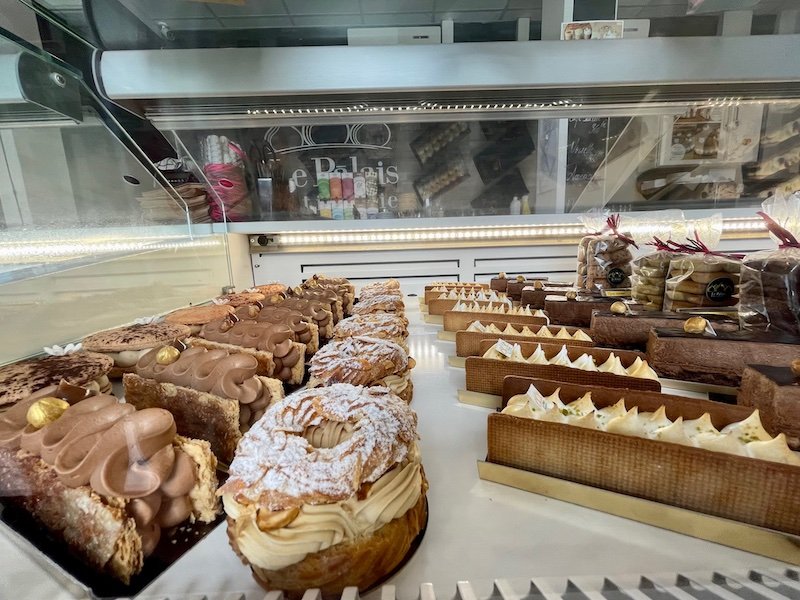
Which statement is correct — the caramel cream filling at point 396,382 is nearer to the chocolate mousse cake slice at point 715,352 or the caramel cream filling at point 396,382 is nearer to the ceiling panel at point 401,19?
the chocolate mousse cake slice at point 715,352

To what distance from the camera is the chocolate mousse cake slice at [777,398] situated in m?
1.08

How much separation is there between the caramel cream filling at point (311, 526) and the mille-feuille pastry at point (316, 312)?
64.9 inches

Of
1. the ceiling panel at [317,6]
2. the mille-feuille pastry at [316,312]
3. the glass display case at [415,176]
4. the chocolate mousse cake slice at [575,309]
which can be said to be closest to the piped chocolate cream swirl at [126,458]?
the glass display case at [415,176]

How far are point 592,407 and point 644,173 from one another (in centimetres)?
341

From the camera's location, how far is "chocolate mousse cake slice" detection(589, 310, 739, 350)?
1844 millimetres

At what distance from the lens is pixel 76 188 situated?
233 centimetres

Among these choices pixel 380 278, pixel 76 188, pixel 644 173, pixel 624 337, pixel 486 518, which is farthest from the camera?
pixel 380 278

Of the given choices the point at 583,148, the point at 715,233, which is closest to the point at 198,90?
the point at 583,148

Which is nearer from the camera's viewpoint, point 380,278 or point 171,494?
point 171,494

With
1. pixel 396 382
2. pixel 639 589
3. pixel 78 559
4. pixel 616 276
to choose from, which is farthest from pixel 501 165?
pixel 78 559

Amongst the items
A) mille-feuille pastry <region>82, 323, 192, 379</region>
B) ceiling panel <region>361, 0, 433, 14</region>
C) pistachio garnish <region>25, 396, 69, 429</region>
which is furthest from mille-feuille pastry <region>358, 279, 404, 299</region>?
ceiling panel <region>361, 0, 433, 14</region>

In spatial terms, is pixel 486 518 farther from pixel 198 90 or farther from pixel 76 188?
pixel 76 188

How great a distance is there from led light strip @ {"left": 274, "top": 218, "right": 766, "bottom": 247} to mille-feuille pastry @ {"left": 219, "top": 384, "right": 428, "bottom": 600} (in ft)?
9.50

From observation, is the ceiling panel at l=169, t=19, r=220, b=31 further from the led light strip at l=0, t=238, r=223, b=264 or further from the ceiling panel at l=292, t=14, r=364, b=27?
the led light strip at l=0, t=238, r=223, b=264
